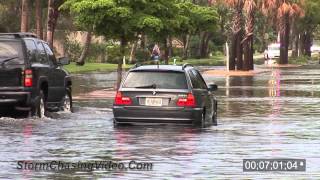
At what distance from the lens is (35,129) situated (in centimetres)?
1752

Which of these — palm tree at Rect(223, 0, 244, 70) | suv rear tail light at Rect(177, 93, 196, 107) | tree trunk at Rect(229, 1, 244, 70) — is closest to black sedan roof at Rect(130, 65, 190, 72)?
suv rear tail light at Rect(177, 93, 196, 107)

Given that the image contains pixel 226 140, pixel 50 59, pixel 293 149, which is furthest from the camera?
pixel 50 59

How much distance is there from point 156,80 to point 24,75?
10.5 ft

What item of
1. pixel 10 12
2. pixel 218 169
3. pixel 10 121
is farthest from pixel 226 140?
pixel 10 12

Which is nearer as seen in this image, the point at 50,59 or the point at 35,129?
the point at 35,129

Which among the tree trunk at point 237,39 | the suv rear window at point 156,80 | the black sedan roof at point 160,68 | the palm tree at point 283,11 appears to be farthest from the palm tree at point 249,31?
the suv rear window at point 156,80

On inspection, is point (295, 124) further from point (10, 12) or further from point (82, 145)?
point (10, 12)

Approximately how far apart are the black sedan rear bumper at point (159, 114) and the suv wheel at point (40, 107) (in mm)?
2733

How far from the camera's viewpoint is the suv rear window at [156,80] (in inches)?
685

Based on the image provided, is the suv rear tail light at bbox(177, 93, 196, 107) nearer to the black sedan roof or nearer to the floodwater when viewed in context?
the floodwater

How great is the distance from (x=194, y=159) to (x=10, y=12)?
55.0 metres

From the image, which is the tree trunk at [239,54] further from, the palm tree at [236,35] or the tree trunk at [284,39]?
the tree trunk at [284,39]

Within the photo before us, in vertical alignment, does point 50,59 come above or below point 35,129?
above
